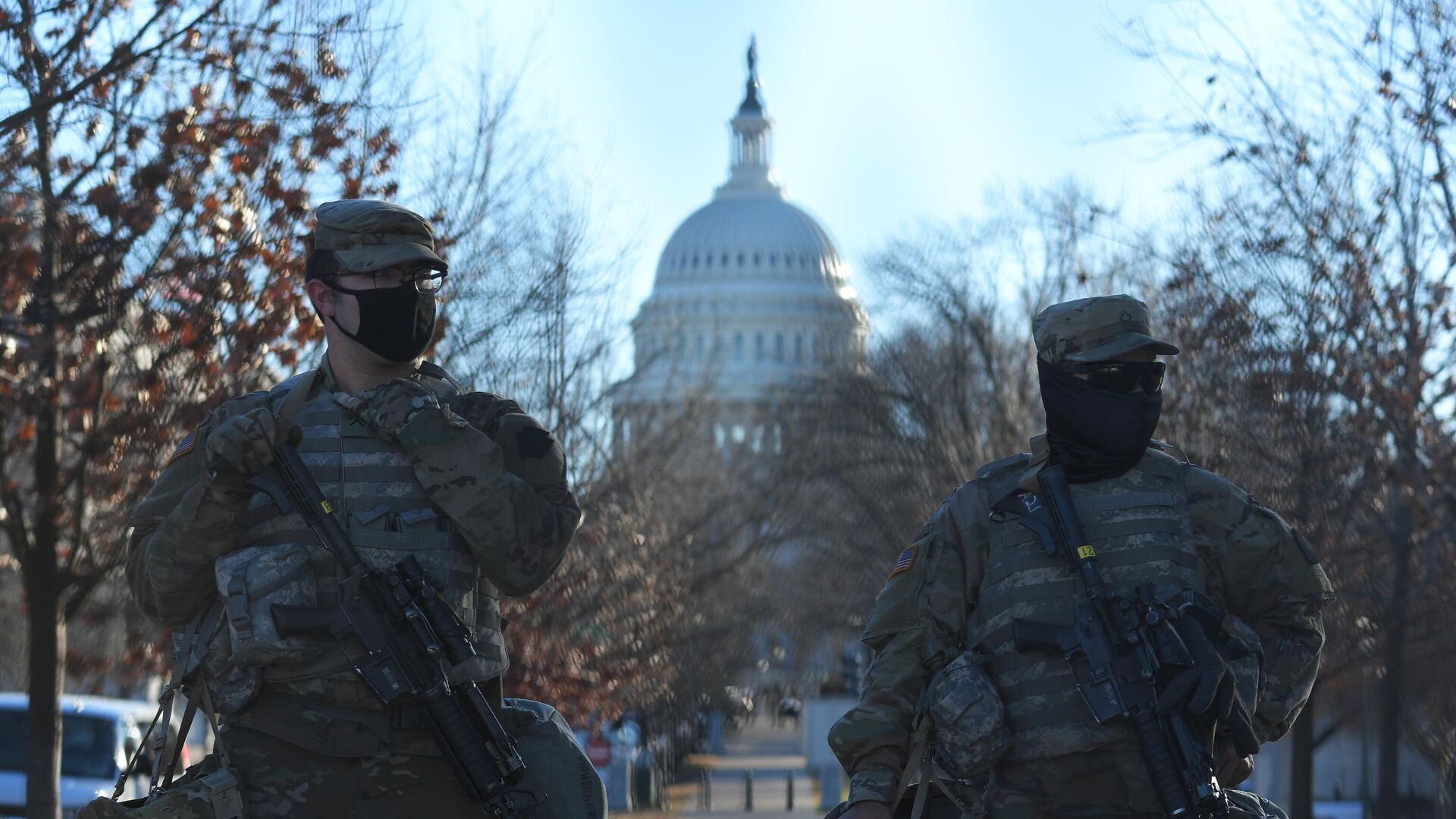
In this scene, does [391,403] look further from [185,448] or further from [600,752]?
[600,752]

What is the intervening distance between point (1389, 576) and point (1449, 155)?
11.5ft

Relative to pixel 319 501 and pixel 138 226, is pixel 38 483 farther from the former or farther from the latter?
pixel 319 501

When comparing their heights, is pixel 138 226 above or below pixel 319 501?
above

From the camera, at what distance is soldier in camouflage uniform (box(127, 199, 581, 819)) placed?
464 cm

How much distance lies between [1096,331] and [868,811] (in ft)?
4.03

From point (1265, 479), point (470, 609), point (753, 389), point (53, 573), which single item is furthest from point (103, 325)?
point (753, 389)

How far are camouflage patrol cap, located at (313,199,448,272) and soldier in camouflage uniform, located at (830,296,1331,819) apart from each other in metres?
1.36

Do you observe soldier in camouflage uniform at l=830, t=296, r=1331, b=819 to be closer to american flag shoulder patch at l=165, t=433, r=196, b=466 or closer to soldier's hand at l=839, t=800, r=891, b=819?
soldier's hand at l=839, t=800, r=891, b=819

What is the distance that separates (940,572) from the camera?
5125 millimetres

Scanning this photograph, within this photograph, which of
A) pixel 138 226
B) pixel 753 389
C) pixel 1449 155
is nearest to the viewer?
pixel 138 226

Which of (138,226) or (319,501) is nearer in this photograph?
(319,501)

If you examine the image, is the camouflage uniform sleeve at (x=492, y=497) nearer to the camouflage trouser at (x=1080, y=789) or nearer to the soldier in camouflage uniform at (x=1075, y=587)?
the soldier in camouflage uniform at (x=1075, y=587)

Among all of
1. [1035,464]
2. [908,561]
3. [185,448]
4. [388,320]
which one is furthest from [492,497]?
[1035,464]

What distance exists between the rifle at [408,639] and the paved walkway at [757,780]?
86.7 feet
